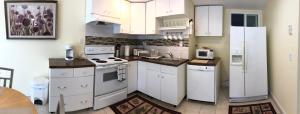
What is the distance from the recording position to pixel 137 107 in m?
3.20

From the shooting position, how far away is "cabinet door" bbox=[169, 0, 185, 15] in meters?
3.39

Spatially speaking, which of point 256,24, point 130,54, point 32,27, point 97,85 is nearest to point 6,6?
point 32,27

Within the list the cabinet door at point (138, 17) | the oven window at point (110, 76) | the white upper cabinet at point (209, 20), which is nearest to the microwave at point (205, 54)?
the white upper cabinet at point (209, 20)

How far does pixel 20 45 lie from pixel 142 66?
2.21 meters

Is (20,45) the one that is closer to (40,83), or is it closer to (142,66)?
(40,83)

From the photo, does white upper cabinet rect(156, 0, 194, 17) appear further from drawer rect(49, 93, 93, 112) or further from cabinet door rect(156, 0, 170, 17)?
drawer rect(49, 93, 93, 112)

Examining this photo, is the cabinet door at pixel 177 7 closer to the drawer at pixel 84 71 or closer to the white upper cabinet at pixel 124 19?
the white upper cabinet at pixel 124 19

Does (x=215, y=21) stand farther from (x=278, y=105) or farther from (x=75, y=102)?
(x=75, y=102)

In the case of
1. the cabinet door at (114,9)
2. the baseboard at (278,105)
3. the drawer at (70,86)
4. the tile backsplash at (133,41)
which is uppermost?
the cabinet door at (114,9)

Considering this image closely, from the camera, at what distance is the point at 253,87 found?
3520 mm

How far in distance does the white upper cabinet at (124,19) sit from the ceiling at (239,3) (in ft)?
4.79

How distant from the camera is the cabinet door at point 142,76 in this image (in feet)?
12.2

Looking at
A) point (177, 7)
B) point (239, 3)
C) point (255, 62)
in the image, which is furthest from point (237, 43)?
point (177, 7)

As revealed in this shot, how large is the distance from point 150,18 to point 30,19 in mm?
2228
